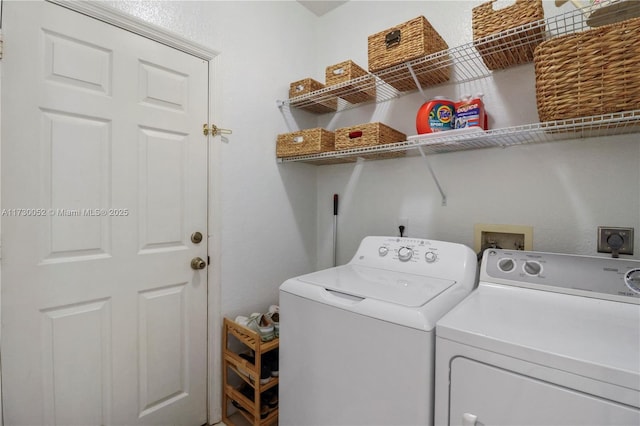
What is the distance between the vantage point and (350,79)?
1.74 metres

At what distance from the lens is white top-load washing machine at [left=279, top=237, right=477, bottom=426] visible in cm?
94

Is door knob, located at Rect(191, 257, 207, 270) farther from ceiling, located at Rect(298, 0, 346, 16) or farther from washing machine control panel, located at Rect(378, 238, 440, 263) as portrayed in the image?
ceiling, located at Rect(298, 0, 346, 16)

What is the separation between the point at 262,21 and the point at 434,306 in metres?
1.96

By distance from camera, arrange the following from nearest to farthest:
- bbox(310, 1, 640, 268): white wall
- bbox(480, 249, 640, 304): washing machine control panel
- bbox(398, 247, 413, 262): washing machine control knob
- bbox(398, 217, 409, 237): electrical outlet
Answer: bbox(480, 249, 640, 304): washing machine control panel
bbox(310, 1, 640, 268): white wall
bbox(398, 247, 413, 262): washing machine control knob
bbox(398, 217, 409, 237): electrical outlet

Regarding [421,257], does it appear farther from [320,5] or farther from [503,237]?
[320,5]

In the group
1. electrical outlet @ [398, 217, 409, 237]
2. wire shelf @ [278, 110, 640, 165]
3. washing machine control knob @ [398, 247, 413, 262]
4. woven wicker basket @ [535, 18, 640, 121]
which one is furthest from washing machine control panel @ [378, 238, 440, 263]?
woven wicker basket @ [535, 18, 640, 121]

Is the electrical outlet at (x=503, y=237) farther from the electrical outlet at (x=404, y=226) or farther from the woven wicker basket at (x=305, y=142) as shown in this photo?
the woven wicker basket at (x=305, y=142)

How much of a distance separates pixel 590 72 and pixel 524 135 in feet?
1.23

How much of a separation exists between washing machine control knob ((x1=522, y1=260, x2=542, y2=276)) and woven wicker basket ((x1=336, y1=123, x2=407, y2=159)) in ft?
2.81

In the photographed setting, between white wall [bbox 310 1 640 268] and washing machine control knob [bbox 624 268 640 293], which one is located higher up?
white wall [bbox 310 1 640 268]

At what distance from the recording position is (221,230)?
5.78 feet

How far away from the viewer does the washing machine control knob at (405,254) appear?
147 cm

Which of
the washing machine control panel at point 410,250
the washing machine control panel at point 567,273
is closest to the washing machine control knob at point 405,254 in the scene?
the washing machine control panel at point 410,250

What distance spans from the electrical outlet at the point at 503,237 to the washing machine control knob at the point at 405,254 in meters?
0.42
